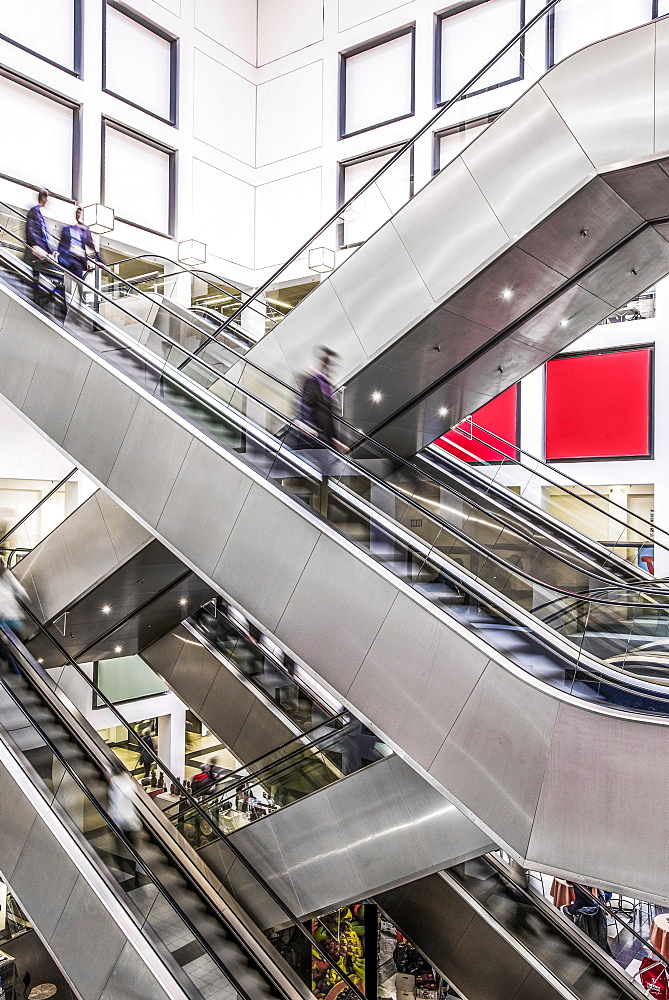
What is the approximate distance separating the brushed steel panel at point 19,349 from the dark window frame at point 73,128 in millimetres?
6846

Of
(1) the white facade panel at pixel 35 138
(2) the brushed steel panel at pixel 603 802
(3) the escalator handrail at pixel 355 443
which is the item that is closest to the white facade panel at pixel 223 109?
(1) the white facade panel at pixel 35 138

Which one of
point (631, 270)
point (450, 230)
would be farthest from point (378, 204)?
point (631, 270)

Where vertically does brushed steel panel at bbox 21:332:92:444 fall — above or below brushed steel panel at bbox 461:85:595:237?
below

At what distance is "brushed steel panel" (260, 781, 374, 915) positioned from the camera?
24.6 feet

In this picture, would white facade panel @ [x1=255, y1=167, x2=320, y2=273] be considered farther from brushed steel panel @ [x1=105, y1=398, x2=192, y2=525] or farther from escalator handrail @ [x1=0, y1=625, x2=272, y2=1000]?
escalator handrail @ [x1=0, y1=625, x2=272, y2=1000]

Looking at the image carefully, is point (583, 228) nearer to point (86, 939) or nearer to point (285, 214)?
point (86, 939)

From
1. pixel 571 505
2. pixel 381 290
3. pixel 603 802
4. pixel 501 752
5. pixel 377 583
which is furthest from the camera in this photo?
pixel 571 505

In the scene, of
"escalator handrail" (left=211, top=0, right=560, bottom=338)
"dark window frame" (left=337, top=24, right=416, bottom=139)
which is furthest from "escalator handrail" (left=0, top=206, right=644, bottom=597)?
"dark window frame" (left=337, top=24, right=416, bottom=139)

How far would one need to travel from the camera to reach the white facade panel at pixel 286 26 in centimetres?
1828

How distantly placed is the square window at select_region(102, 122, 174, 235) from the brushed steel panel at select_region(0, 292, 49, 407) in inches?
322

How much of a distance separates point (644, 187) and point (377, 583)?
4066 millimetres

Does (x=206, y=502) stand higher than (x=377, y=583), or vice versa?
(x=206, y=502)

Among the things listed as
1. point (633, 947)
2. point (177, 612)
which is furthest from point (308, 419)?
point (633, 947)

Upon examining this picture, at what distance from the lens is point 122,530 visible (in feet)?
30.8
